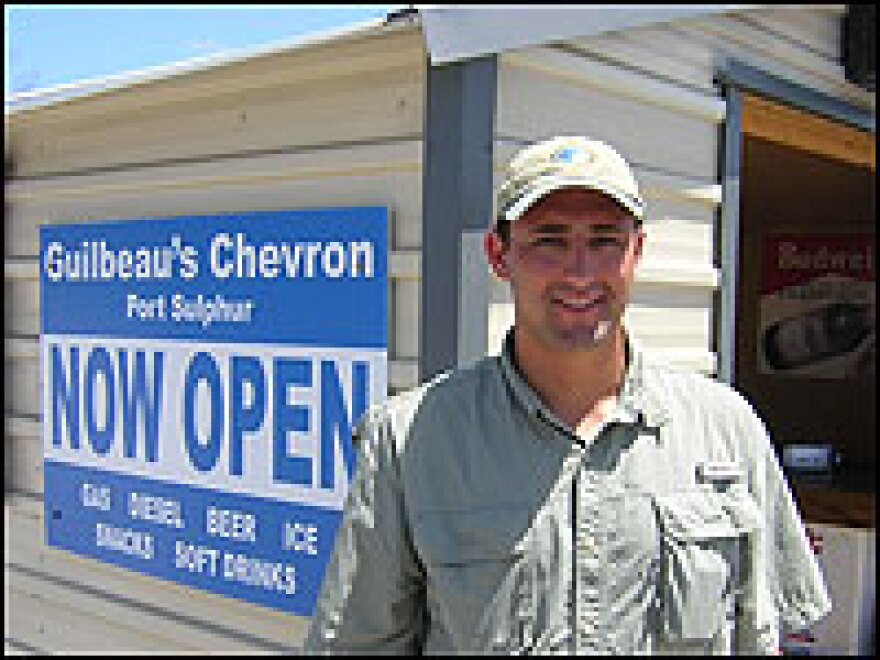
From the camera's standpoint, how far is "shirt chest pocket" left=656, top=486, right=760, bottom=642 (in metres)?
1.43

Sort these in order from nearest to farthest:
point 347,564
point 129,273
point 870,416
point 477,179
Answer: point 347,564 < point 477,179 < point 129,273 < point 870,416

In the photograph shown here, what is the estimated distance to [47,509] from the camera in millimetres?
3316

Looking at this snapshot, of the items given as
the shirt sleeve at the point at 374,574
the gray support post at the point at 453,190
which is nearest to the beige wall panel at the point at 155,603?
the gray support post at the point at 453,190

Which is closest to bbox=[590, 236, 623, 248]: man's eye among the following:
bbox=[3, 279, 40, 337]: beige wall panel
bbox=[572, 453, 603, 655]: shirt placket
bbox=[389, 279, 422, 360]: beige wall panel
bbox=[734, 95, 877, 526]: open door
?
bbox=[572, 453, 603, 655]: shirt placket

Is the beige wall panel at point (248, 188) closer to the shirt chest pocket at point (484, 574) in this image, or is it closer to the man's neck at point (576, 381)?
the man's neck at point (576, 381)

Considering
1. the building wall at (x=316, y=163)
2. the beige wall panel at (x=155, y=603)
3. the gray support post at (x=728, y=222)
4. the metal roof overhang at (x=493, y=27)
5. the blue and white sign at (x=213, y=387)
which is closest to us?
the metal roof overhang at (x=493, y=27)

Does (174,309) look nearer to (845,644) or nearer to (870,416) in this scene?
(845,644)

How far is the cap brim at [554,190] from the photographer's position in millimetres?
1436

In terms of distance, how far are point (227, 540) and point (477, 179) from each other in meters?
1.29

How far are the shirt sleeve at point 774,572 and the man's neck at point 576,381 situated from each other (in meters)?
0.24

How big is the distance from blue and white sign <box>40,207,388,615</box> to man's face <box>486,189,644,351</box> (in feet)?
2.96

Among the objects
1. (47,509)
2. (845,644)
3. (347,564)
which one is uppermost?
(347,564)

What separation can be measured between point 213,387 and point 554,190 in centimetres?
156

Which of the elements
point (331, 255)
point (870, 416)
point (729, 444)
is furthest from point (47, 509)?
point (870, 416)
